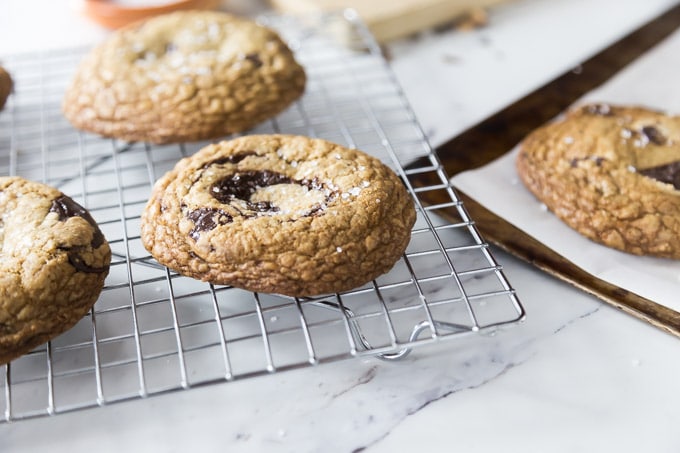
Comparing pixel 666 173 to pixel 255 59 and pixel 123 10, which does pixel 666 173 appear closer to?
pixel 255 59

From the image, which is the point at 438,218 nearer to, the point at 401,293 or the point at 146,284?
the point at 401,293

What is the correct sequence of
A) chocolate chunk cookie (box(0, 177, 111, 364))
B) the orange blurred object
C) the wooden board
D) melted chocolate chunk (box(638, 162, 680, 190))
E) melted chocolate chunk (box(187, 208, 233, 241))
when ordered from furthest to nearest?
1. the orange blurred object
2. melted chocolate chunk (box(638, 162, 680, 190))
3. the wooden board
4. melted chocolate chunk (box(187, 208, 233, 241))
5. chocolate chunk cookie (box(0, 177, 111, 364))

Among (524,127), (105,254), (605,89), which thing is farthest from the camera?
(605,89)

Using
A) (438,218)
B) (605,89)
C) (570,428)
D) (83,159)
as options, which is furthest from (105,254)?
(605,89)

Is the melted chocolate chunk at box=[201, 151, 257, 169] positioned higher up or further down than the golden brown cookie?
higher up

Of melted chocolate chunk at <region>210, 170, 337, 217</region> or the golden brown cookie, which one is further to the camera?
the golden brown cookie

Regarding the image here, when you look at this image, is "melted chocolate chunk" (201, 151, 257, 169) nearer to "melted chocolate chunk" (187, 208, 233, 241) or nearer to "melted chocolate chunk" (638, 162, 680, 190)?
"melted chocolate chunk" (187, 208, 233, 241)

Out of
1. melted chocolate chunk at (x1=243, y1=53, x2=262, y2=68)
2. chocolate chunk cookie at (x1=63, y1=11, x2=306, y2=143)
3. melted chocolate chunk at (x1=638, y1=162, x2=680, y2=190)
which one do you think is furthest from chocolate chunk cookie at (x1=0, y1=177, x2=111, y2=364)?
melted chocolate chunk at (x1=638, y1=162, x2=680, y2=190)

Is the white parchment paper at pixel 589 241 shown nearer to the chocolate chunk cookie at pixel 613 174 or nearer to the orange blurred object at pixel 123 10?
the chocolate chunk cookie at pixel 613 174
